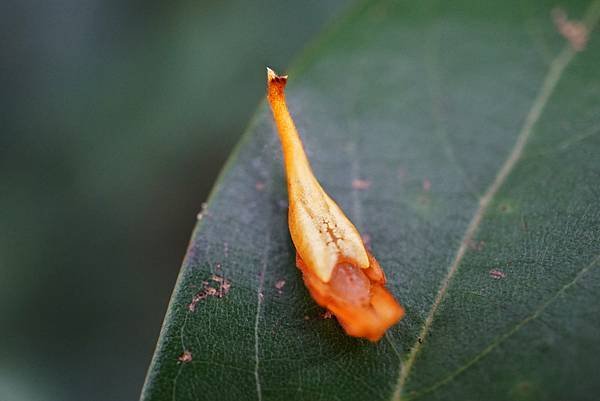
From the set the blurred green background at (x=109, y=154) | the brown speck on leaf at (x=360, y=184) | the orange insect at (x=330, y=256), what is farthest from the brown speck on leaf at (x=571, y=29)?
the blurred green background at (x=109, y=154)

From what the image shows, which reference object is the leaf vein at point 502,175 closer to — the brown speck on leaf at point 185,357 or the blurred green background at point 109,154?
the brown speck on leaf at point 185,357

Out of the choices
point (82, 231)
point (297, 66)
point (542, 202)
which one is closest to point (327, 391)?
point (542, 202)

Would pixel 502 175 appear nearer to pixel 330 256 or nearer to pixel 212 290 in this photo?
pixel 330 256

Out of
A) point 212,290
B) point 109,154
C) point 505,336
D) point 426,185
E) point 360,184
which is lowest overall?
point 505,336

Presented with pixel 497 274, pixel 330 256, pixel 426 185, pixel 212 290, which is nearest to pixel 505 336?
pixel 497 274

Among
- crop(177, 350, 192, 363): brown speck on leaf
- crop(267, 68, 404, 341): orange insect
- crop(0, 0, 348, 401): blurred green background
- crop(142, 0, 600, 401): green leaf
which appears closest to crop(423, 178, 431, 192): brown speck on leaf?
crop(142, 0, 600, 401): green leaf

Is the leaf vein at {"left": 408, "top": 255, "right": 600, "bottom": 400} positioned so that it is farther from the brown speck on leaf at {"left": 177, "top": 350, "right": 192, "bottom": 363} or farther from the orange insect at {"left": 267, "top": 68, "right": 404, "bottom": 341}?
the brown speck on leaf at {"left": 177, "top": 350, "right": 192, "bottom": 363}
